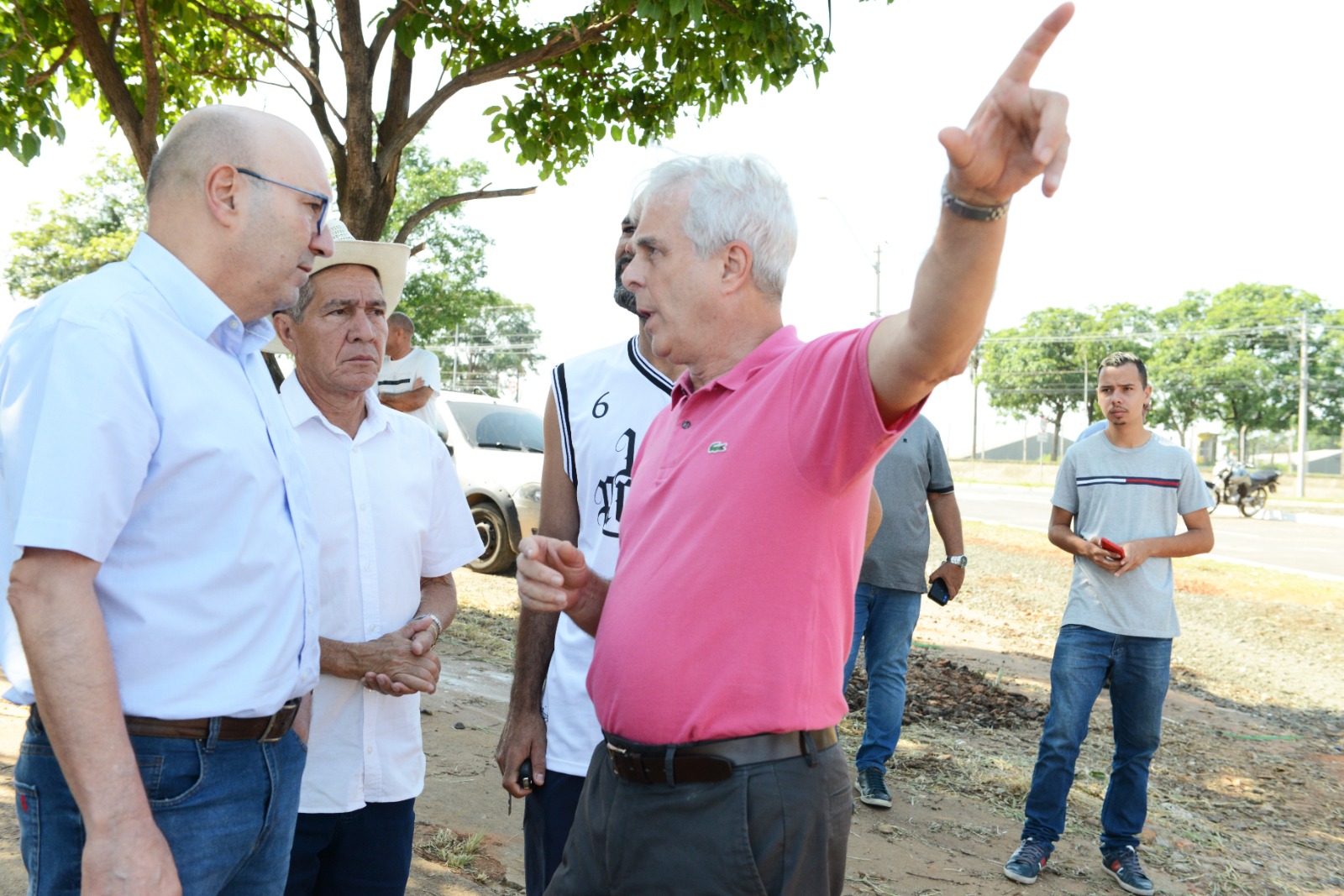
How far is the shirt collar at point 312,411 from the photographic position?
2584mm

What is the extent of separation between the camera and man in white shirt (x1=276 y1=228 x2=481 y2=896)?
8.19 feet

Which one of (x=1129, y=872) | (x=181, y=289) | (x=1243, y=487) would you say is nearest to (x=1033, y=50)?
(x=181, y=289)

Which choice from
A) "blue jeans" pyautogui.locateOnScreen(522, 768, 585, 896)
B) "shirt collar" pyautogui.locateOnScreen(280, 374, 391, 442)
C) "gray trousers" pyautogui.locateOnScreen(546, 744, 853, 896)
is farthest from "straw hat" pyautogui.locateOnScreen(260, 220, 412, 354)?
"gray trousers" pyautogui.locateOnScreen(546, 744, 853, 896)

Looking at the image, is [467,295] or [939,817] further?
[467,295]

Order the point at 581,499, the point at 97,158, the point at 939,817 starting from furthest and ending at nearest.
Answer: the point at 97,158 < the point at 939,817 < the point at 581,499

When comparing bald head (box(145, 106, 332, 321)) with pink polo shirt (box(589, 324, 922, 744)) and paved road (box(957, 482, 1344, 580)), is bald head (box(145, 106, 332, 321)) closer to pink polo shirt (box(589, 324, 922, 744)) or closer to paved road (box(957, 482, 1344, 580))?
pink polo shirt (box(589, 324, 922, 744))

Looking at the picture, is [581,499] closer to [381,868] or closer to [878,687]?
[381,868]

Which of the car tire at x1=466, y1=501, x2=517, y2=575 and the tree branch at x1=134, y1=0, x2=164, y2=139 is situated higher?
the tree branch at x1=134, y1=0, x2=164, y2=139

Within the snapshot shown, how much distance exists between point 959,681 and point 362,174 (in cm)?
541

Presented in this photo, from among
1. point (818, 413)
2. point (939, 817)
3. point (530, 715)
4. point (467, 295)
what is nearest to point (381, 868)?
point (530, 715)

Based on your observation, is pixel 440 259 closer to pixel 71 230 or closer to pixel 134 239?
pixel 134 239

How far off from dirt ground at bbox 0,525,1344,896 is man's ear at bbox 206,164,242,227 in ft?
8.54

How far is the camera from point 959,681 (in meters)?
7.64

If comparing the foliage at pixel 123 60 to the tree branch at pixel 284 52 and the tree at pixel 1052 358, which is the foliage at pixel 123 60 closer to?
the tree branch at pixel 284 52
